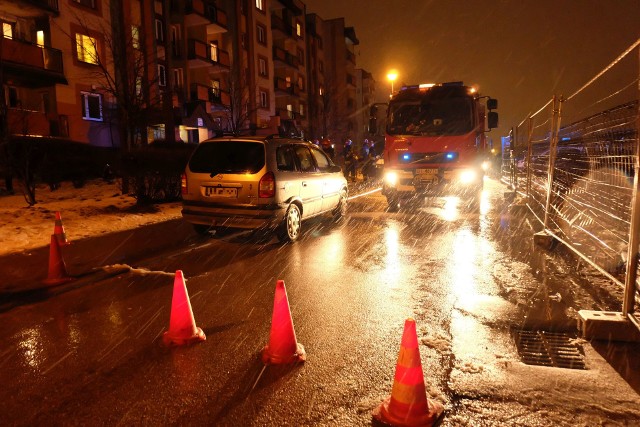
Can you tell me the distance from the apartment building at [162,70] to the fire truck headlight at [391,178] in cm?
760

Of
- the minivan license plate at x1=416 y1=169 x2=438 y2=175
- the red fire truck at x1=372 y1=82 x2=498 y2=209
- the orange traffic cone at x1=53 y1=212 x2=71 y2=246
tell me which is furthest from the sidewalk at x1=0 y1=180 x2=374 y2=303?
the minivan license plate at x1=416 y1=169 x2=438 y2=175

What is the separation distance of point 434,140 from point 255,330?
32.1 ft

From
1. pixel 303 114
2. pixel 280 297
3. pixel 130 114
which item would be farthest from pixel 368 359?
pixel 303 114

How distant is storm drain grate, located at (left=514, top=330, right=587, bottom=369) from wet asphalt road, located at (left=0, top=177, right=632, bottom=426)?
319 mm

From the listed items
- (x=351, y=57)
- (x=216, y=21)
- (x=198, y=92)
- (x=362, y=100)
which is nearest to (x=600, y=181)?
(x=198, y=92)

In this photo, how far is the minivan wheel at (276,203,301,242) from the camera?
27.3 ft

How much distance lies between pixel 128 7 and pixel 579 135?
24016mm

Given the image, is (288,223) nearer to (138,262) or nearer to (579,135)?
(138,262)

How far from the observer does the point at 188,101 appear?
30.5m

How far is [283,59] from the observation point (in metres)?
43.5

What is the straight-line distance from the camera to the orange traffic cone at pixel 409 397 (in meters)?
2.71

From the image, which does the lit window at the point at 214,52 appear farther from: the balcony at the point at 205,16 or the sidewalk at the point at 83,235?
the sidewalk at the point at 83,235

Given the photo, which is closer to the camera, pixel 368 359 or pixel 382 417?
pixel 382 417

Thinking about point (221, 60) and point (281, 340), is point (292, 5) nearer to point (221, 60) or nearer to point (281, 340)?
point (221, 60)
